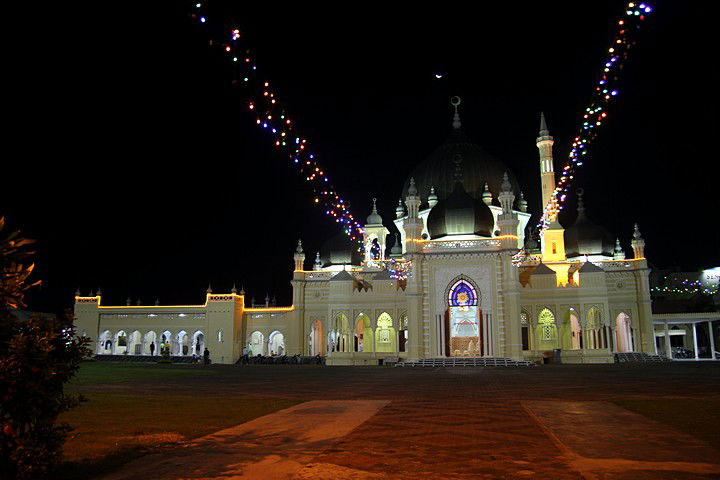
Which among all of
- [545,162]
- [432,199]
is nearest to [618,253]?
[545,162]

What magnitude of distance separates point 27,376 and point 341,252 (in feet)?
171

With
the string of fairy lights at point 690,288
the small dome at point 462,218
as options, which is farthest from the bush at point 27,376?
the string of fairy lights at point 690,288

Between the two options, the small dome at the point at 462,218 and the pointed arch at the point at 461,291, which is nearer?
the pointed arch at the point at 461,291

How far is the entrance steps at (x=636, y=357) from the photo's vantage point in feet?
156

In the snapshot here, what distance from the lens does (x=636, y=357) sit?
48.2 metres

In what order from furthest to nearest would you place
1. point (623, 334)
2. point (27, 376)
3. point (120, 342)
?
point (120, 342)
point (623, 334)
point (27, 376)

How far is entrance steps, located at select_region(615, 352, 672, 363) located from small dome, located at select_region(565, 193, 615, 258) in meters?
9.86

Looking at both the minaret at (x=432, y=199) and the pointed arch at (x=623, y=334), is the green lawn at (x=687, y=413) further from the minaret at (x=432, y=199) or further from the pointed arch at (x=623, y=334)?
the minaret at (x=432, y=199)

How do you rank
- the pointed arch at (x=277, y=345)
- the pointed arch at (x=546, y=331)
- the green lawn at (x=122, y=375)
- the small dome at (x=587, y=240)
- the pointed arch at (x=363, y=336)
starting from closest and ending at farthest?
the green lawn at (x=122, y=375) < the pointed arch at (x=546, y=331) < the pointed arch at (x=363, y=336) < the small dome at (x=587, y=240) < the pointed arch at (x=277, y=345)

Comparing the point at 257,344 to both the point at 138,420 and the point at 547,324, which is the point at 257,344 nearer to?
the point at 547,324

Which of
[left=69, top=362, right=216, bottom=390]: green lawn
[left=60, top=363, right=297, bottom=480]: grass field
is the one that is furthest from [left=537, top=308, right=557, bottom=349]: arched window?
[left=60, top=363, right=297, bottom=480]: grass field

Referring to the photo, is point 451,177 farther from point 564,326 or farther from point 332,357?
point 332,357

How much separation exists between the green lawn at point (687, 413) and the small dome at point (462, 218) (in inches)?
1209

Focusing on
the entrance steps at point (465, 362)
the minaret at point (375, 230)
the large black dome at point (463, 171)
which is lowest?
the entrance steps at point (465, 362)
